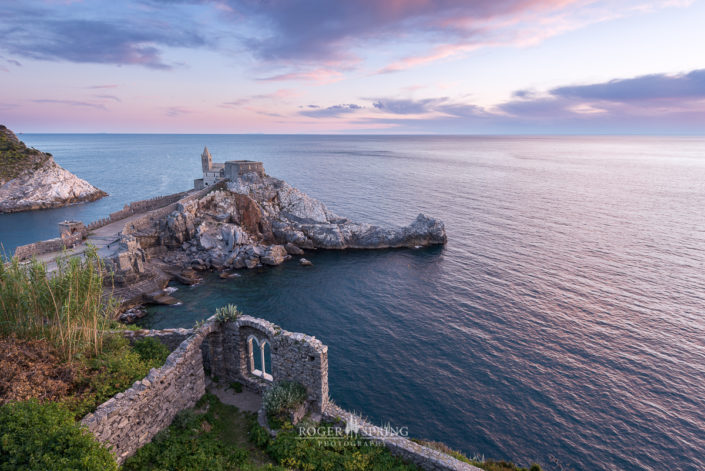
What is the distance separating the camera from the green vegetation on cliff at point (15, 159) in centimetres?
8425

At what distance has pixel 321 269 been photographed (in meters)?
51.8

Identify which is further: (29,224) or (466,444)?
(29,224)

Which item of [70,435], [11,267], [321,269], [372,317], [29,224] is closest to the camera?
[70,435]

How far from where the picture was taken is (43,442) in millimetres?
9805

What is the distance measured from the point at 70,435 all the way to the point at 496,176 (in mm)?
141429

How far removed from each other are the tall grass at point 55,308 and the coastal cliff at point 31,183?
304 ft

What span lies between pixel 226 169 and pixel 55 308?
183ft

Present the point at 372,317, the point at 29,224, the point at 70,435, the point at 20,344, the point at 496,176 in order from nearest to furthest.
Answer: the point at 70,435 < the point at 20,344 < the point at 372,317 < the point at 29,224 < the point at 496,176

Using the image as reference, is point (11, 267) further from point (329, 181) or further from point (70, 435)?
point (329, 181)

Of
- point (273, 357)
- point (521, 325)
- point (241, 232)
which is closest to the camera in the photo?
point (273, 357)

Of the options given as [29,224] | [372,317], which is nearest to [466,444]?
[372,317]

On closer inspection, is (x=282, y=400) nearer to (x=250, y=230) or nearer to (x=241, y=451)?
(x=241, y=451)

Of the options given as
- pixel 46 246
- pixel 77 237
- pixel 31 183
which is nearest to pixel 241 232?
pixel 77 237

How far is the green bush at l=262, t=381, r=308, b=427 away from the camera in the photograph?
1636 centimetres
